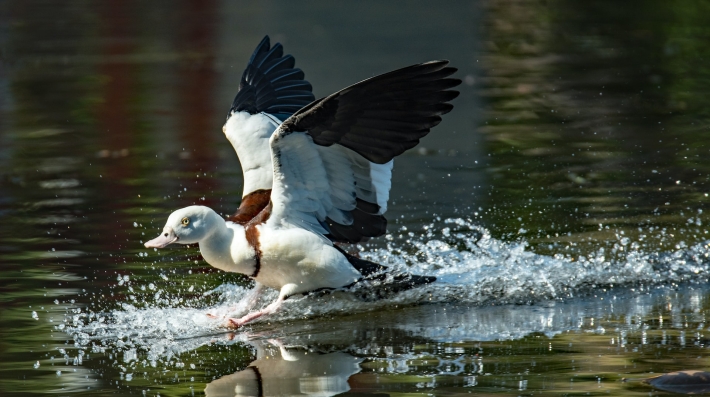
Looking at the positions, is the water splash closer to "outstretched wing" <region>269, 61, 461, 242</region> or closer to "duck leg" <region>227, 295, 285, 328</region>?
"duck leg" <region>227, 295, 285, 328</region>

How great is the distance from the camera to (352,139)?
6.42 metres

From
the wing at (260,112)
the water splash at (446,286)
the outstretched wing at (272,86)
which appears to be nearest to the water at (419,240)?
the water splash at (446,286)

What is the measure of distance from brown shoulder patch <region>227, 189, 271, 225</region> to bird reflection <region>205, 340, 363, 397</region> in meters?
1.22

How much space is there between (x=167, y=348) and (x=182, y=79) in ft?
40.6

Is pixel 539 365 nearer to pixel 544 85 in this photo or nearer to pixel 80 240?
pixel 80 240

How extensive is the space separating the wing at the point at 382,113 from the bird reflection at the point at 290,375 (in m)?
1.20

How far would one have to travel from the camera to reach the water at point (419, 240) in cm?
569

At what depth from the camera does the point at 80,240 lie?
8.68m

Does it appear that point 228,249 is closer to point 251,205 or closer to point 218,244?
point 218,244

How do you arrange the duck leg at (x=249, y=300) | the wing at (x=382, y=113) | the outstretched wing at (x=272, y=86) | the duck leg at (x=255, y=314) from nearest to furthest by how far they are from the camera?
1. the wing at (x=382, y=113)
2. the duck leg at (x=255, y=314)
3. the duck leg at (x=249, y=300)
4. the outstretched wing at (x=272, y=86)

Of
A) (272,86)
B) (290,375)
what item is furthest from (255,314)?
(272,86)

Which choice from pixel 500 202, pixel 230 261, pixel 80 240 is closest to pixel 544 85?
pixel 500 202

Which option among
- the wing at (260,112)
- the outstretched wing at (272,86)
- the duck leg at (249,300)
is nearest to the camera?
the duck leg at (249,300)

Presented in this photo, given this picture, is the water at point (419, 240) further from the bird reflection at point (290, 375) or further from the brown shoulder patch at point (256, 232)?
the brown shoulder patch at point (256, 232)
